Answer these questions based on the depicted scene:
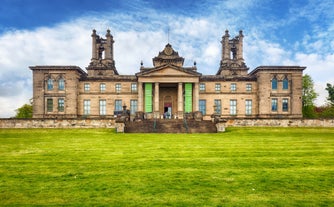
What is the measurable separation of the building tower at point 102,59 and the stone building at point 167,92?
21.5 feet

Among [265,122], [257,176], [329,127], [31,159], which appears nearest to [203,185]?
[257,176]

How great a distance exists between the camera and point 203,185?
301 inches

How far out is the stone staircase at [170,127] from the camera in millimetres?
29002

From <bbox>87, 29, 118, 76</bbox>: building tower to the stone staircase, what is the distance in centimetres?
2590

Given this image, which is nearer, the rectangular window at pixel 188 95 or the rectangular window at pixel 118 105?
the rectangular window at pixel 188 95

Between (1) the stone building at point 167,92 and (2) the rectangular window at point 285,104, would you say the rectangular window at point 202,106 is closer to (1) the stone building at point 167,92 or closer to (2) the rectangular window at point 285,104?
(1) the stone building at point 167,92

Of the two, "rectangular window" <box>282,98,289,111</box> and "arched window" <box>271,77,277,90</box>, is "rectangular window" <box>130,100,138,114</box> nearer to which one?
"arched window" <box>271,77,277,90</box>

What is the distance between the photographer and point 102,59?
55.8m

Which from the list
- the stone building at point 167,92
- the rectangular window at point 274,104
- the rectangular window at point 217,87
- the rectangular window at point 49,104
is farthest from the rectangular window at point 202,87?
the rectangular window at point 49,104

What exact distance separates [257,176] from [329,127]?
2999 cm

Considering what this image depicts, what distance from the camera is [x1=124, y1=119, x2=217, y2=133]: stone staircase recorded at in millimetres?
29002

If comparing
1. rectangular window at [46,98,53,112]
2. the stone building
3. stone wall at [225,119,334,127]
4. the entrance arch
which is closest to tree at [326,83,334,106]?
the stone building

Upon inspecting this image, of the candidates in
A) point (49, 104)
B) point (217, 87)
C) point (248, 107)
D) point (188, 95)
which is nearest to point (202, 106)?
point (217, 87)

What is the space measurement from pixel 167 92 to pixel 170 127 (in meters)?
18.7
